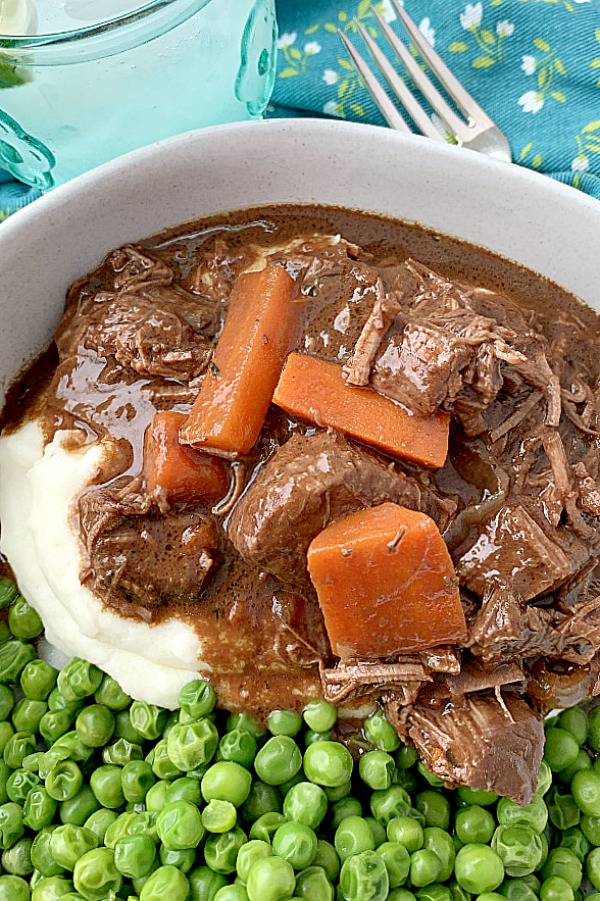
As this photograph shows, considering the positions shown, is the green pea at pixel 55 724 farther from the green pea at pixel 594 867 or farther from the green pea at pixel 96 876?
the green pea at pixel 594 867

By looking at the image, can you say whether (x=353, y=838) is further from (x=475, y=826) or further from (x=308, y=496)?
(x=308, y=496)

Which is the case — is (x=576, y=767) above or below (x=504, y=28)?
below

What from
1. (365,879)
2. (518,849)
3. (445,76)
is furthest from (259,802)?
(445,76)

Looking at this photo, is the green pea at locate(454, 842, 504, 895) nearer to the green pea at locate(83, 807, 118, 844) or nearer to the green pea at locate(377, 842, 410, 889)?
the green pea at locate(377, 842, 410, 889)

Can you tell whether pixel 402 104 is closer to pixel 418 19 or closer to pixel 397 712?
pixel 418 19

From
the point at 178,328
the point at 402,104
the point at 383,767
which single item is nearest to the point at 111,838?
the point at 383,767

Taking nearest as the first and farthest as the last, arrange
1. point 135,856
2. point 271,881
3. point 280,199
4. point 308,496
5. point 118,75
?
point 271,881 → point 308,496 → point 135,856 → point 118,75 → point 280,199

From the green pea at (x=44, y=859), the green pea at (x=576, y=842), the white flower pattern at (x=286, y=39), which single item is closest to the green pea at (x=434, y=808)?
the green pea at (x=576, y=842)
